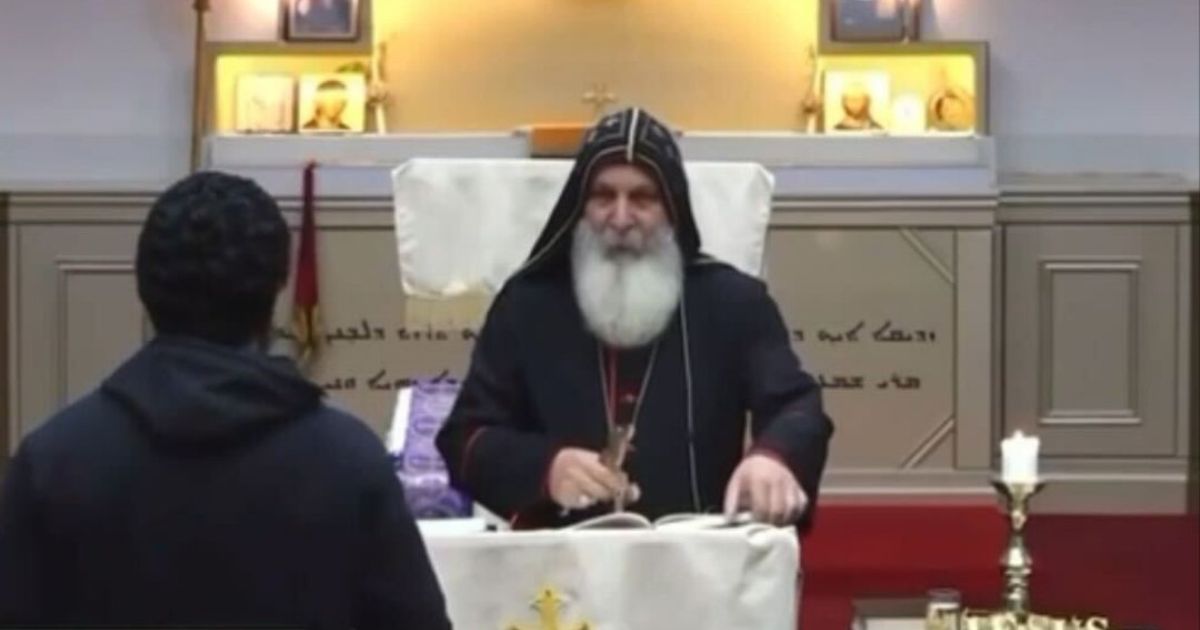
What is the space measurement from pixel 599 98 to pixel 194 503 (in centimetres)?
627

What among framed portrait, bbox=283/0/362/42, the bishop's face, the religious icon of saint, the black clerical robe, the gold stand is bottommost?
the gold stand

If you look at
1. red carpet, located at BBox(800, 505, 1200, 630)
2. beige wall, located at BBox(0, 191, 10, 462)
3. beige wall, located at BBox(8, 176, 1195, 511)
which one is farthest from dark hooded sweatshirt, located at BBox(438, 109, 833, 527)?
beige wall, located at BBox(0, 191, 10, 462)

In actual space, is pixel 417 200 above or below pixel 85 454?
above

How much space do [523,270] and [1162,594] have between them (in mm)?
3285

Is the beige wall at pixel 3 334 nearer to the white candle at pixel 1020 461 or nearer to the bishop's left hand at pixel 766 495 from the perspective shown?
the white candle at pixel 1020 461

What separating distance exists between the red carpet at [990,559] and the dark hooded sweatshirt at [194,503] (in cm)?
376

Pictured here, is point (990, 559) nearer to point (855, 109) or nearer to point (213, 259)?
point (855, 109)

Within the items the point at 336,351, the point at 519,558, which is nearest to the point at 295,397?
the point at 519,558

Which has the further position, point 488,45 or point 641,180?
point 488,45

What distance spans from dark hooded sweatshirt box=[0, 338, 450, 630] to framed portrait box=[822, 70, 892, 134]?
613 cm

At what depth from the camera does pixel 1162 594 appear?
6500 millimetres

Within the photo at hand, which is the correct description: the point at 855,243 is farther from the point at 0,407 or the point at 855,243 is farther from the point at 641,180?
the point at 641,180

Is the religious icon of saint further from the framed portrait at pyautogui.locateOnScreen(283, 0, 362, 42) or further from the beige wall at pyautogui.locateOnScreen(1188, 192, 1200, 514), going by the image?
the framed portrait at pyautogui.locateOnScreen(283, 0, 362, 42)

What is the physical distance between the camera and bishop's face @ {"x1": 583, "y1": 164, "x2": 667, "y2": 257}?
12.0ft
